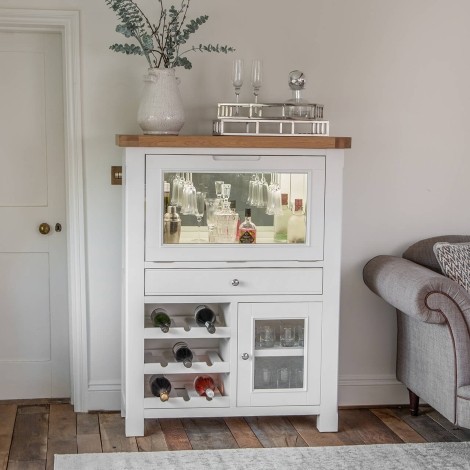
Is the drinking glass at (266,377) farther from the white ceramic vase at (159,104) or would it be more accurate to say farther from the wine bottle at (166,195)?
the white ceramic vase at (159,104)

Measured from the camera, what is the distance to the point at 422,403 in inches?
175

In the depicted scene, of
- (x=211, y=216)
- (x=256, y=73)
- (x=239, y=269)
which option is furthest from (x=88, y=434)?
(x=256, y=73)

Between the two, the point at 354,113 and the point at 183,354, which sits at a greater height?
the point at 354,113

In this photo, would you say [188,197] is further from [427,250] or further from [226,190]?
[427,250]

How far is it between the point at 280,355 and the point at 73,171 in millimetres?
1327

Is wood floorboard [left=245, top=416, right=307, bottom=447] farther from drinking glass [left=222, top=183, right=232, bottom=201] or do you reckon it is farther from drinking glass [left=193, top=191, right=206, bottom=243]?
drinking glass [left=222, top=183, right=232, bottom=201]

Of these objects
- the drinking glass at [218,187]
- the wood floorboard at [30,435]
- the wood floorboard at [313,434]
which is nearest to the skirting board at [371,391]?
the wood floorboard at [313,434]

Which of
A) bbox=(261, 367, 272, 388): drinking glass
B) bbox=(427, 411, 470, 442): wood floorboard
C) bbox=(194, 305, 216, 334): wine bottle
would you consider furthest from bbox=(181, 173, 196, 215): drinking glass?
bbox=(427, 411, 470, 442): wood floorboard

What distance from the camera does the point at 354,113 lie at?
4.27m

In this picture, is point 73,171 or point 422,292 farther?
point 73,171

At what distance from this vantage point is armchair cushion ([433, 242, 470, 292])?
3.91m

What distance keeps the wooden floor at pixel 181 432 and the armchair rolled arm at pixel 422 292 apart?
0.66 metres

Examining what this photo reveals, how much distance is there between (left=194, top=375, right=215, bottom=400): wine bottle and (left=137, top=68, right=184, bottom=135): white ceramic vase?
1.15 meters

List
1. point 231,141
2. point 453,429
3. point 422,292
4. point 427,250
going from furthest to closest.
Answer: point 427,250 → point 453,429 → point 231,141 → point 422,292
